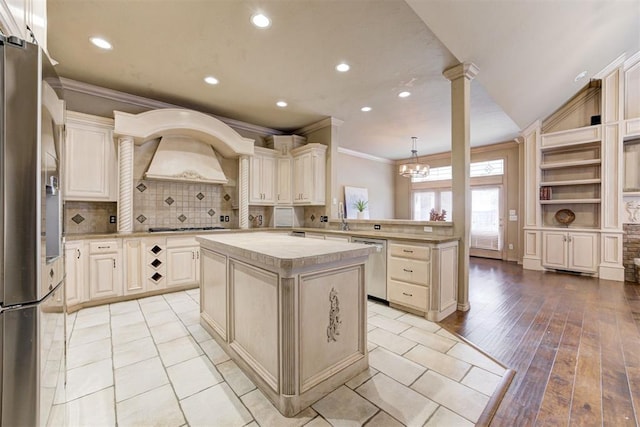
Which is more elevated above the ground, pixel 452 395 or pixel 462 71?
pixel 462 71

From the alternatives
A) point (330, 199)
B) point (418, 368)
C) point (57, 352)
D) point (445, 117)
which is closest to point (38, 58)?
point (57, 352)

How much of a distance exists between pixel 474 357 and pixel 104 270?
13.5ft

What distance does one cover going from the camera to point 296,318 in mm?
1531

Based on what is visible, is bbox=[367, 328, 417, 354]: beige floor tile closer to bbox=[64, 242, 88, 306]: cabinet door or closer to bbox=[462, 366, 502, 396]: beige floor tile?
bbox=[462, 366, 502, 396]: beige floor tile

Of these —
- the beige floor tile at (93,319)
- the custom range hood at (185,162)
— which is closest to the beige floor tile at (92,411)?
the beige floor tile at (93,319)

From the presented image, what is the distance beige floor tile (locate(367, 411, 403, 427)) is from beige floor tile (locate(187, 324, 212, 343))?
163 cm

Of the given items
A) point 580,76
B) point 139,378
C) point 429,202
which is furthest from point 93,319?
point 429,202

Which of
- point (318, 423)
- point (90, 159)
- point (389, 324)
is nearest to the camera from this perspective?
point (318, 423)

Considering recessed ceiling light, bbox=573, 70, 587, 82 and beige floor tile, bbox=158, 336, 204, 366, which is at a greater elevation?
recessed ceiling light, bbox=573, 70, 587, 82

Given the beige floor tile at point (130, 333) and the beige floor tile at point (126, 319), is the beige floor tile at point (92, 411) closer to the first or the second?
the beige floor tile at point (130, 333)

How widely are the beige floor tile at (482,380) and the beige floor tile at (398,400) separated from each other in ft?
1.27

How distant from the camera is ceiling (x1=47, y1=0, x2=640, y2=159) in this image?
2314 mm

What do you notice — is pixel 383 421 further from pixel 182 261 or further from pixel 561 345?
pixel 182 261

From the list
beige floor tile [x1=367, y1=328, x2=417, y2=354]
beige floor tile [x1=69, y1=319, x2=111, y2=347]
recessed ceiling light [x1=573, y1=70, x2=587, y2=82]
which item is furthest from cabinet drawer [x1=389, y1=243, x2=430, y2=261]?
recessed ceiling light [x1=573, y1=70, x2=587, y2=82]
